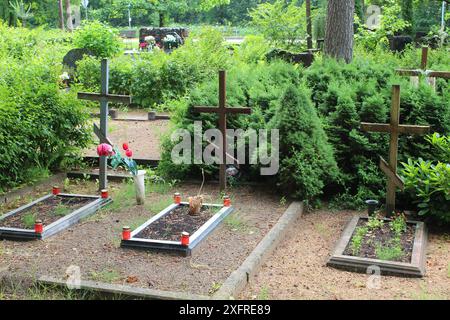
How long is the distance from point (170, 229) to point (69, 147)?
125 inches

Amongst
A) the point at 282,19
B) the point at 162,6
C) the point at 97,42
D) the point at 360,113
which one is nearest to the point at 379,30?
the point at 282,19

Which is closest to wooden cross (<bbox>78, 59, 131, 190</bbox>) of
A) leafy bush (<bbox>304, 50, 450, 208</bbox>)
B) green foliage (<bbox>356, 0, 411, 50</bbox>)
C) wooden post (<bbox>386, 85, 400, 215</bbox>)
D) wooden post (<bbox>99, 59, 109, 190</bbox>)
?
wooden post (<bbox>99, 59, 109, 190</bbox>)

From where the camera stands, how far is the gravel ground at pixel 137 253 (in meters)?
5.08

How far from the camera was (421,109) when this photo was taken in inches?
299

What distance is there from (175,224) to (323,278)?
5.71ft

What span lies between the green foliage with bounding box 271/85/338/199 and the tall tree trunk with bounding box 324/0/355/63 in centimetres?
505

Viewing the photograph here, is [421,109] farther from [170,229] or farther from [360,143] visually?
[170,229]

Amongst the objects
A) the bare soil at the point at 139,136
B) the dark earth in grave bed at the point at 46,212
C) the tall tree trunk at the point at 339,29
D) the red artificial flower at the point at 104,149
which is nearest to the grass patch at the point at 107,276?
the dark earth in grave bed at the point at 46,212

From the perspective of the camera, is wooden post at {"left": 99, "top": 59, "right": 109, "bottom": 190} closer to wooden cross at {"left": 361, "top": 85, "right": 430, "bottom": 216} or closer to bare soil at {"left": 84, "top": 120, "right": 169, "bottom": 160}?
bare soil at {"left": 84, "top": 120, "right": 169, "bottom": 160}

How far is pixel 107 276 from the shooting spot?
508 cm

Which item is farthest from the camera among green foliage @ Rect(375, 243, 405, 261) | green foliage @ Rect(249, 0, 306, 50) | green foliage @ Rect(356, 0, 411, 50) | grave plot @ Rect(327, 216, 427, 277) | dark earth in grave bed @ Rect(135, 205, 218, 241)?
green foliage @ Rect(249, 0, 306, 50)

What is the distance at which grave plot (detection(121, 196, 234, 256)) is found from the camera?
5.66 metres

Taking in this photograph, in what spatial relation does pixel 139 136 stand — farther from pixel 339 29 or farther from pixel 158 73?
pixel 339 29

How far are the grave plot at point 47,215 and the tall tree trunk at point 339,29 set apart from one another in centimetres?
679
